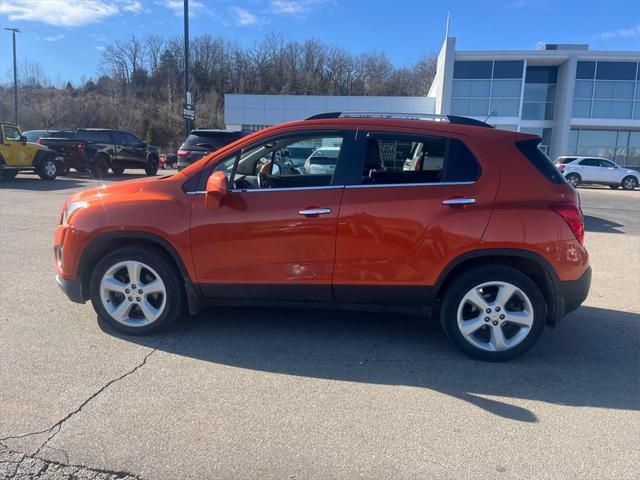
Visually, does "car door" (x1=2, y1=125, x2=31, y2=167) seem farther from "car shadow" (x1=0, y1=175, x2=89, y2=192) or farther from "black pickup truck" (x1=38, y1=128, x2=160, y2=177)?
"black pickup truck" (x1=38, y1=128, x2=160, y2=177)

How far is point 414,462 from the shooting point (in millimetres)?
2582

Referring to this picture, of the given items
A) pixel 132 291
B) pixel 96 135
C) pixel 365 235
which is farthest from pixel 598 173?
pixel 132 291

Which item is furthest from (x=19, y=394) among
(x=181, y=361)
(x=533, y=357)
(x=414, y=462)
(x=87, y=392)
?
(x=533, y=357)

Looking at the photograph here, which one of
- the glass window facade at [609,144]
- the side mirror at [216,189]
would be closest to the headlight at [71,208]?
the side mirror at [216,189]

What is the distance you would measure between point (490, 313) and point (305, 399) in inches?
63.0

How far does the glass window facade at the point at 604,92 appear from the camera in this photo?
98.9 ft

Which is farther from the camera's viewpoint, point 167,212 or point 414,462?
point 167,212

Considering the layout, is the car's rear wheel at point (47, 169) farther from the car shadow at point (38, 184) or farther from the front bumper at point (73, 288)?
the front bumper at point (73, 288)

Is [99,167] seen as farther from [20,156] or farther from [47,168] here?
[20,156]

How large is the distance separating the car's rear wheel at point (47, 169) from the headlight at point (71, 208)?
1519cm

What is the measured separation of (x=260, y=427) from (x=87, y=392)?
4.06ft

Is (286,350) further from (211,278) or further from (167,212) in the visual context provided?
(167,212)

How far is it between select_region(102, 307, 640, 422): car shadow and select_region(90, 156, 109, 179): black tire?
55.5 ft

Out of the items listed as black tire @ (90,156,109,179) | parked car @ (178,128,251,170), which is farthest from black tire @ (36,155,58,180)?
parked car @ (178,128,251,170)
